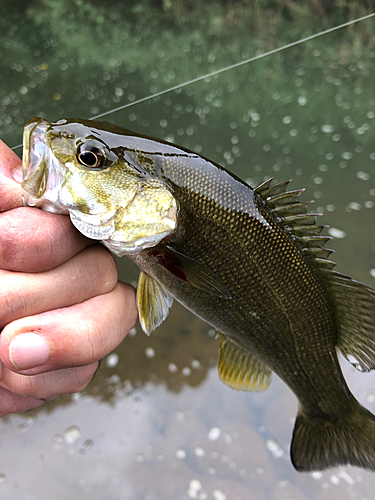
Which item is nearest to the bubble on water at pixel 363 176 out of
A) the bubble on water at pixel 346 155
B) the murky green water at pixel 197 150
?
the murky green water at pixel 197 150

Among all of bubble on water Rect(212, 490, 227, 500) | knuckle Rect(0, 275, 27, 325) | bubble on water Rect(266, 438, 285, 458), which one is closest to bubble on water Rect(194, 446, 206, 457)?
bubble on water Rect(212, 490, 227, 500)

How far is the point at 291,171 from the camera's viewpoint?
9.12 ft

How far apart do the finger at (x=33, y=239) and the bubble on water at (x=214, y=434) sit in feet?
3.94

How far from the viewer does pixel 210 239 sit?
2.50ft

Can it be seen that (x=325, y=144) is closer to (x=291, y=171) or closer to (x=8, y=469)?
(x=291, y=171)

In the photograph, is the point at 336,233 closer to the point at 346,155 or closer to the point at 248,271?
the point at 346,155

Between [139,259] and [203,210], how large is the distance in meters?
0.19

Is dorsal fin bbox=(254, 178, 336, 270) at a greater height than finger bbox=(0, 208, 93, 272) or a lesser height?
greater

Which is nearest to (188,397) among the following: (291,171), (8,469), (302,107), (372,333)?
(8,469)

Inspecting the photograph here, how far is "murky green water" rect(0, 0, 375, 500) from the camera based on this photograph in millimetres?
1454

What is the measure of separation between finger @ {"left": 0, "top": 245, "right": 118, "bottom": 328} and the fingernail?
64 mm

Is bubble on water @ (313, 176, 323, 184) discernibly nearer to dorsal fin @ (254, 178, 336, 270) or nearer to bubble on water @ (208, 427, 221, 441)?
bubble on water @ (208, 427, 221, 441)

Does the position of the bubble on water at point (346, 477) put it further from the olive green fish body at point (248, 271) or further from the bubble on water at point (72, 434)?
the bubble on water at point (72, 434)

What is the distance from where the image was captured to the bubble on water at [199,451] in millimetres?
1506
